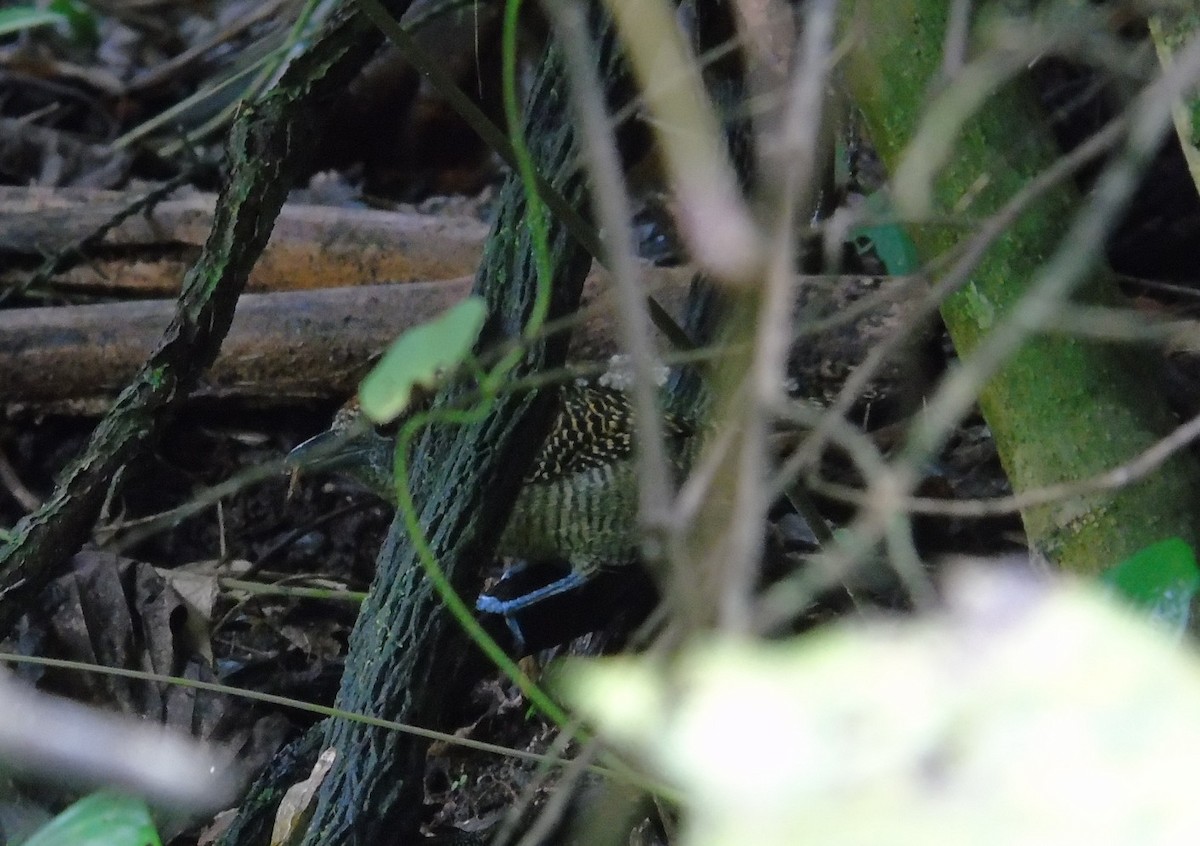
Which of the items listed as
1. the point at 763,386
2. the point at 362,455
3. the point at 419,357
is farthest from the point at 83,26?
the point at 763,386

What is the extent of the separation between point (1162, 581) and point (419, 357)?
733 mm

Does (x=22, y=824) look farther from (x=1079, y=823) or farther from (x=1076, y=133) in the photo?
(x=1076, y=133)

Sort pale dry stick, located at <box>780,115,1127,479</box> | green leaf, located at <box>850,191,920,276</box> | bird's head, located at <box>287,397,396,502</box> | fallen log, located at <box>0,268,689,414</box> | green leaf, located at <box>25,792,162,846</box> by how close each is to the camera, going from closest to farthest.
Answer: pale dry stick, located at <box>780,115,1127,479</box> → green leaf, located at <box>25,792,162,846</box> → green leaf, located at <box>850,191,920,276</box> → bird's head, located at <box>287,397,396,502</box> → fallen log, located at <box>0,268,689,414</box>

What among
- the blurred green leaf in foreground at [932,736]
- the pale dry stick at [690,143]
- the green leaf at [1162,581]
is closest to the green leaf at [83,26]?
the pale dry stick at [690,143]

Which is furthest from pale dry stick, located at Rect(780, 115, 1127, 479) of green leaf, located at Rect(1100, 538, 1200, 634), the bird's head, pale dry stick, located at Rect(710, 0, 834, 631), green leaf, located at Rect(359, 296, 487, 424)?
the bird's head

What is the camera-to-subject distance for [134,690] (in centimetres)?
253

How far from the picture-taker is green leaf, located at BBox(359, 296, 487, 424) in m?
0.87

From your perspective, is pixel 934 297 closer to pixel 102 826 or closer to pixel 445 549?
pixel 102 826

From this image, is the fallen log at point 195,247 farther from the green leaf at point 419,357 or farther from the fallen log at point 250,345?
the green leaf at point 419,357

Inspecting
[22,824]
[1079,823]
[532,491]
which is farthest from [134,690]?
[1079,823]

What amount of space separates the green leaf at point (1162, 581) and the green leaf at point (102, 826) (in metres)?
1.02

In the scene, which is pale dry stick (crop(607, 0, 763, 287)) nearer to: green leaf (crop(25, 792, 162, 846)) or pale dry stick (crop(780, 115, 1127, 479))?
pale dry stick (crop(780, 115, 1127, 479))

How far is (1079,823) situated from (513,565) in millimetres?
2763

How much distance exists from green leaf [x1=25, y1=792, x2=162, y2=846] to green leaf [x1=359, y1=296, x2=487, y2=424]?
0.70 m
